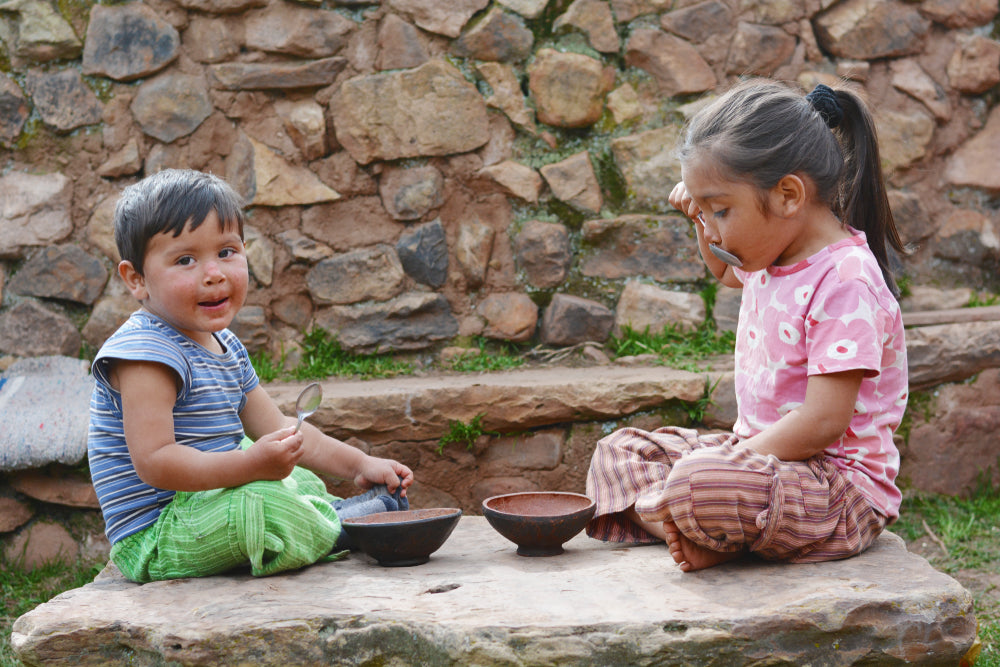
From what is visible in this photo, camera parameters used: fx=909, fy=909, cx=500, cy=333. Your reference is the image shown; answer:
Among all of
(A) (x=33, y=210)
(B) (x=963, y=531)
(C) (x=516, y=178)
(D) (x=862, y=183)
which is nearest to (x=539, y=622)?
(D) (x=862, y=183)

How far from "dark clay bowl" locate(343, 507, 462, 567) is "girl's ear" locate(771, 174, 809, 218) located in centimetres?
85

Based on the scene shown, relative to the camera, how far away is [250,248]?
3.03 metres

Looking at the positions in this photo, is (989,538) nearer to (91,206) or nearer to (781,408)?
(781,408)

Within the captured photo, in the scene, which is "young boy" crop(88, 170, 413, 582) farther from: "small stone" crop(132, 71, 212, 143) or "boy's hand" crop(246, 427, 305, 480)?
"small stone" crop(132, 71, 212, 143)

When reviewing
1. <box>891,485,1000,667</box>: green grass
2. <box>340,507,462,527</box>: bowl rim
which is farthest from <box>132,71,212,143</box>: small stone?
<box>891,485,1000,667</box>: green grass

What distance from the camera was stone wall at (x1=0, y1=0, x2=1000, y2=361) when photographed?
2.99 m

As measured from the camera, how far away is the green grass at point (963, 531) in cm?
231

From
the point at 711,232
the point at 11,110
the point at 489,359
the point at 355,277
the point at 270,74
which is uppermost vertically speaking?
the point at 270,74

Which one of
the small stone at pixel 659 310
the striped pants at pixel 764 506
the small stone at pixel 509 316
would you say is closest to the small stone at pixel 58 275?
the small stone at pixel 509 316

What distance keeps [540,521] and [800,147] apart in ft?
2.82

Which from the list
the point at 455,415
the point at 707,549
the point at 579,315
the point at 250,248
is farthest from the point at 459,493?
the point at 707,549

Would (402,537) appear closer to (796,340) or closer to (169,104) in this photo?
(796,340)

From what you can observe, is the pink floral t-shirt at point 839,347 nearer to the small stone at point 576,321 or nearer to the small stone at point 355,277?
the small stone at point 576,321

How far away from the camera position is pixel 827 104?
69.5 inches
